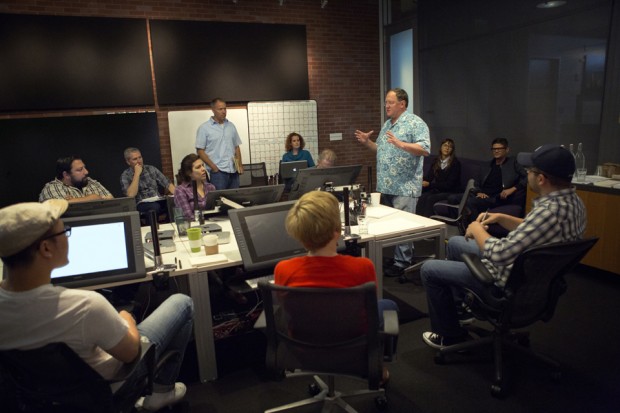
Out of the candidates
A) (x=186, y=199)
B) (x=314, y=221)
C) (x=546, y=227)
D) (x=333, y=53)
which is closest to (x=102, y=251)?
(x=314, y=221)

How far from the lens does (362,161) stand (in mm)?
7105

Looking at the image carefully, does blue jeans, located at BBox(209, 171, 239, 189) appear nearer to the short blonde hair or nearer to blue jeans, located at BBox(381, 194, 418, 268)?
blue jeans, located at BBox(381, 194, 418, 268)

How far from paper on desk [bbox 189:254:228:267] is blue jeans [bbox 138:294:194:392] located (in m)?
0.25

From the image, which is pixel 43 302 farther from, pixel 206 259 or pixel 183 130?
pixel 183 130

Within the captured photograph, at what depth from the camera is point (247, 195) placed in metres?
2.87

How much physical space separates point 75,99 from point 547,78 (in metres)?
5.37

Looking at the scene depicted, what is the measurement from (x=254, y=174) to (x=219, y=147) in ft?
2.54

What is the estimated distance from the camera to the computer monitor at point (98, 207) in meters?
2.36

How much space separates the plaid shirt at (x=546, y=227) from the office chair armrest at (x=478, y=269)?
68 millimetres

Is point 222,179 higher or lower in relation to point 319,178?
lower

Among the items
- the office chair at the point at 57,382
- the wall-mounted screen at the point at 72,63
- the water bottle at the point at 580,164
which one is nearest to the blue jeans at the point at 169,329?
the office chair at the point at 57,382

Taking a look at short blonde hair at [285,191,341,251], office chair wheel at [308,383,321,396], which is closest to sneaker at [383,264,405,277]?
office chair wheel at [308,383,321,396]

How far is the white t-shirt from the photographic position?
1.35 meters

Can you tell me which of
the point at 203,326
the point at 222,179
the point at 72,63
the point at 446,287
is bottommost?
the point at 203,326
